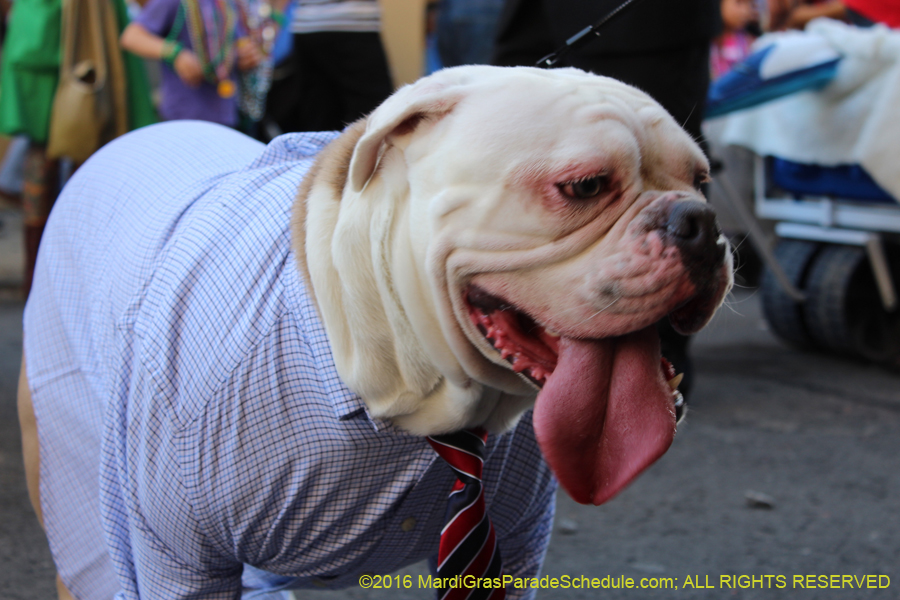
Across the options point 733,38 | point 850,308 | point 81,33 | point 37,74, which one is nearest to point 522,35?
point 850,308

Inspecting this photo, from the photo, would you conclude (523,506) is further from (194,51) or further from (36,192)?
(36,192)

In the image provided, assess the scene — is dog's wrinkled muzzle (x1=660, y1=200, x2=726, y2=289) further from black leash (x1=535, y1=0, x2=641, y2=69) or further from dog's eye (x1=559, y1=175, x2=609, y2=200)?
black leash (x1=535, y1=0, x2=641, y2=69)

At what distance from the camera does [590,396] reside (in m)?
1.38

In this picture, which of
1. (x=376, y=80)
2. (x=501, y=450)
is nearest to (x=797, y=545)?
(x=501, y=450)

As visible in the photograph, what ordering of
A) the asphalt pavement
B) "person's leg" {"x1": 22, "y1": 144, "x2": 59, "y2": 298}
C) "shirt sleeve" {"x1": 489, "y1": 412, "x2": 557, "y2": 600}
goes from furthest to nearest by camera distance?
1. "person's leg" {"x1": 22, "y1": 144, "x2": 59, "y2": 298}
2. the asphalt pavement
3. "shirt sleeve" {"x1": 489, "y1": 412, "x2": 557, "y2": 600}

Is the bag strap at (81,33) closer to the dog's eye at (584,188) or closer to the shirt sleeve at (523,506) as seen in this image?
the shirt sleeve at (523,506)

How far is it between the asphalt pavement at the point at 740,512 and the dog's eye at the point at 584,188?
0.58m

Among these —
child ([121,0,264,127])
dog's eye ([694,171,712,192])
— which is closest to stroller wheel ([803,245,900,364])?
child ([121,0,264,127])

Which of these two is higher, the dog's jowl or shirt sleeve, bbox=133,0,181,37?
the dog's jowl

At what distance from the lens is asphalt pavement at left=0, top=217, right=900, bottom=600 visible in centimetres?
256

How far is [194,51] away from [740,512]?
3.19 meters

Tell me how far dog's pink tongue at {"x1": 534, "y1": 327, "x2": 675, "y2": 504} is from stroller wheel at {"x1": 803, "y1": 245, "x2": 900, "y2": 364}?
3.47m

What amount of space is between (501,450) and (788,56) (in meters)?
3.19

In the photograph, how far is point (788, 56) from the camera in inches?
167
